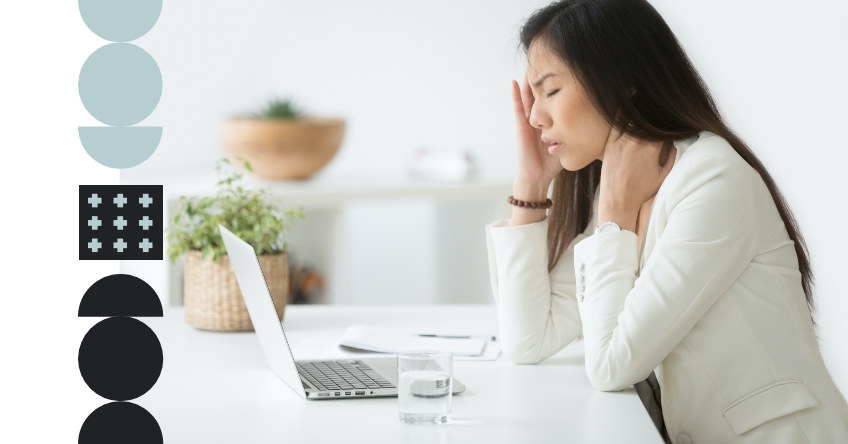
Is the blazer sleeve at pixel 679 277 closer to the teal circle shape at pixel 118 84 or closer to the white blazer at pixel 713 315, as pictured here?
the white blazer at pixel 713 315

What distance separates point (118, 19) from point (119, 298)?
41 centimetres

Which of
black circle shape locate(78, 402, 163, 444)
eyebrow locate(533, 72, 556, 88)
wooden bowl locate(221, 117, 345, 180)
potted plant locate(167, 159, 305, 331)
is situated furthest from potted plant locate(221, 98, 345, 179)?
black circle shape locate(78, 402, 163, 444)

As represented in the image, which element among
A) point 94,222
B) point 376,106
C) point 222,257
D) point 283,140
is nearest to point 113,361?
point 94,222

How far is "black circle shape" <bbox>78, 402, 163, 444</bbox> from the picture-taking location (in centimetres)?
101

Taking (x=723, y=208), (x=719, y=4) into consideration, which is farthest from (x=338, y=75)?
(x=723, y=208)

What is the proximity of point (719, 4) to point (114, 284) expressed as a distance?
193 centimetres

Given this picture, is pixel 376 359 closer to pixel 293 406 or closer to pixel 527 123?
pixel 293 406

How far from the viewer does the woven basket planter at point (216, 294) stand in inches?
58.9

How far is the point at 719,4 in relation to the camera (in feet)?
7.83

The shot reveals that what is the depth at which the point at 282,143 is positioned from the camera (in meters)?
2.88

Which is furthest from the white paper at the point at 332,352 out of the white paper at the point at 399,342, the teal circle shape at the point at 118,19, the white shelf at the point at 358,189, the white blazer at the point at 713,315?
the white shelf at the point at 358,189

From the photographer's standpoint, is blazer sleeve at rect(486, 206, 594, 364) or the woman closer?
the woman

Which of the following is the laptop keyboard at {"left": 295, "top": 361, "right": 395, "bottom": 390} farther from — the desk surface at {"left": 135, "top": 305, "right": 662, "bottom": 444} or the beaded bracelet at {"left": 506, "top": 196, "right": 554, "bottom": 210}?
the beaded bracelet at {"left": 506, "top": 196, "right": 554, "bottom": 210}

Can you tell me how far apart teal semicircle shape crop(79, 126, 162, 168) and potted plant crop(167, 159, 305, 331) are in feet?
0.90
